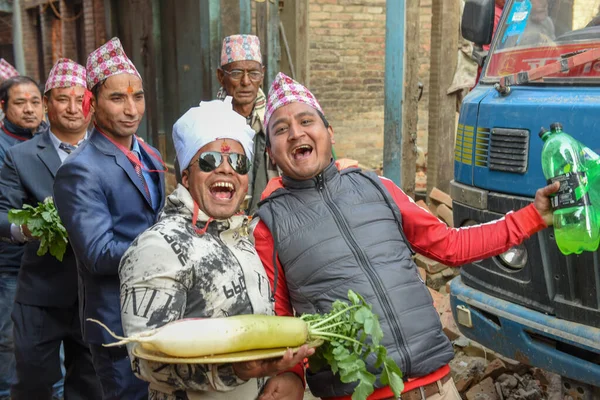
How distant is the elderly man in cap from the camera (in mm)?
2555

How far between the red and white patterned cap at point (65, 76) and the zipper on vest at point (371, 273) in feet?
7.23

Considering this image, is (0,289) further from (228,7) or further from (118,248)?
(228,7)

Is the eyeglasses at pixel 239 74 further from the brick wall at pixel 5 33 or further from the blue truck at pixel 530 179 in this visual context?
the brick wall at pixel 5 33

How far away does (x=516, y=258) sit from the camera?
382 centimetres

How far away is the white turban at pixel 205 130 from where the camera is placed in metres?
2.48

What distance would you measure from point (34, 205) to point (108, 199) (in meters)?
1.23

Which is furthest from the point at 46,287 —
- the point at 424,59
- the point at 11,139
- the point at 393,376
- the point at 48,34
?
the point at 48,34

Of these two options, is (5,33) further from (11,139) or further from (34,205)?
(34,205)

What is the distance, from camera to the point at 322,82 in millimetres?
9859

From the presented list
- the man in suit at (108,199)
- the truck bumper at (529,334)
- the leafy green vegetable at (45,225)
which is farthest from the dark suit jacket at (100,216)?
the truck bumper at (529,334)

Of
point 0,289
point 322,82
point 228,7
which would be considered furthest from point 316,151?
point 322,82

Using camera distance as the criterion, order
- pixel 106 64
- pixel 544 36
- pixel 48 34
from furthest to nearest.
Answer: pixel 48 34 < pixel 544 36 < pixel 106 64

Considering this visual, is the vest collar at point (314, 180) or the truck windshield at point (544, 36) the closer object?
the vest collar at point (314, 180)

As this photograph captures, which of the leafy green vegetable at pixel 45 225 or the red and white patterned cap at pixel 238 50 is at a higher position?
the red and white patterned cap at pixel 238 50
